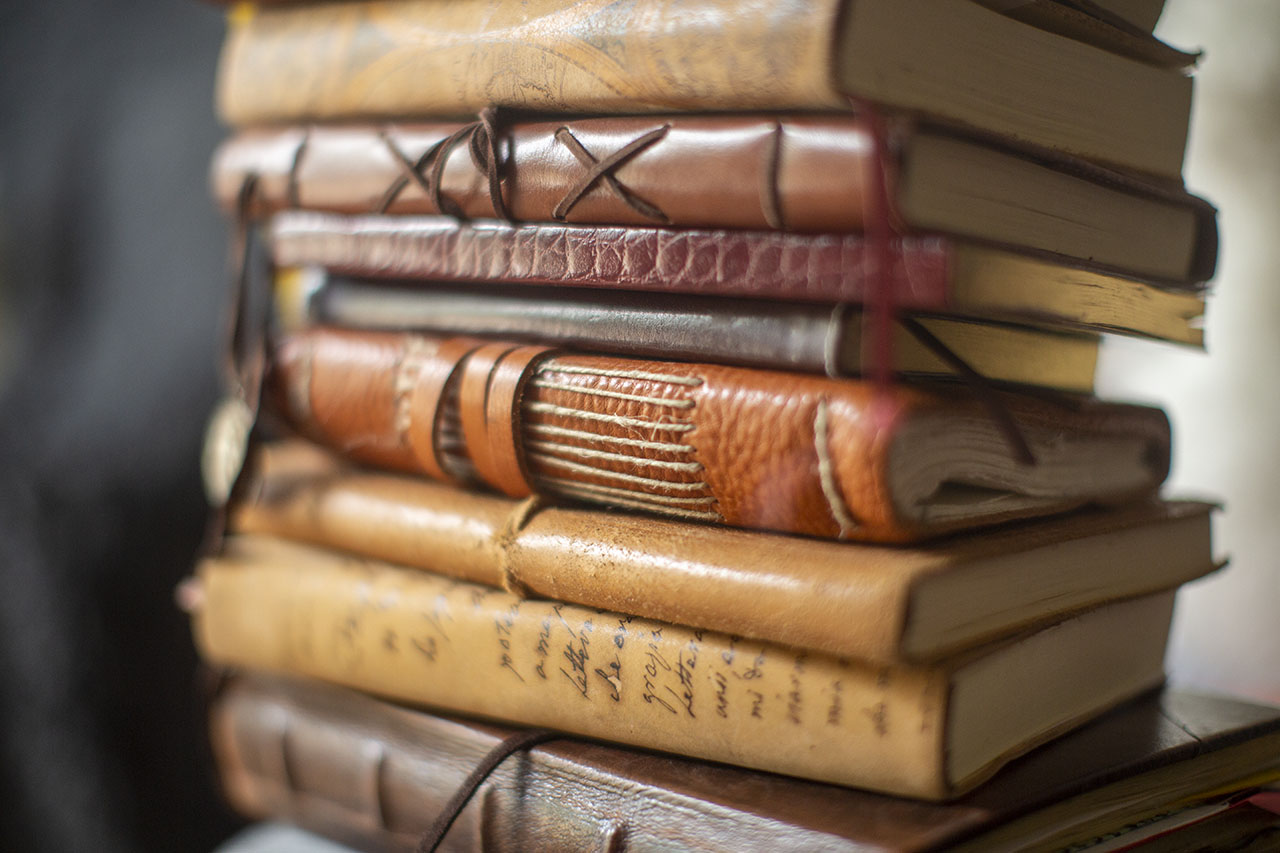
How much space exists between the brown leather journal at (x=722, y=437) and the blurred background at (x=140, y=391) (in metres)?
0.17

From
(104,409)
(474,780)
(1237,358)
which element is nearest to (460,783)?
(474,780)

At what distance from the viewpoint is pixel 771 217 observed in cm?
45

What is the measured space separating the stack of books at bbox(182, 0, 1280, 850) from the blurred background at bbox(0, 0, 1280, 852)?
155 mm

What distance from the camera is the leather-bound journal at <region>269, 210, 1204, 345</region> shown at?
425 millimetres

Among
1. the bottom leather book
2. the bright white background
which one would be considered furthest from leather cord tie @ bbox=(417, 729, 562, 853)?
the bright white background

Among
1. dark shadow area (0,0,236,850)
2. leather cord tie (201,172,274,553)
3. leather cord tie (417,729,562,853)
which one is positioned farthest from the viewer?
dark shadow area (0,0,236,850)

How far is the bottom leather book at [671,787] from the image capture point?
45 cm

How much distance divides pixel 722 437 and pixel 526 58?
224mm

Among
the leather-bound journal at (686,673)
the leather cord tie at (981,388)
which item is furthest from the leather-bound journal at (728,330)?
the leather-bound journal at (686,673)

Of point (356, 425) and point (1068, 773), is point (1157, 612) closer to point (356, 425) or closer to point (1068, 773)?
point (1068, 773)

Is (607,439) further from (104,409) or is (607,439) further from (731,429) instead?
(104,409)

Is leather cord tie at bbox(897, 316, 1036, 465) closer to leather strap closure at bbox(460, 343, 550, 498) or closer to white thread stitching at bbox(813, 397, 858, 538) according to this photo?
white thread stitching at bbox(813, 397, 858, 538)

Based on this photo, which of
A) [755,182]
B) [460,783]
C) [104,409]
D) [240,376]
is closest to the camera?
[755,182]

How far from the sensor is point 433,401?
578 mm
